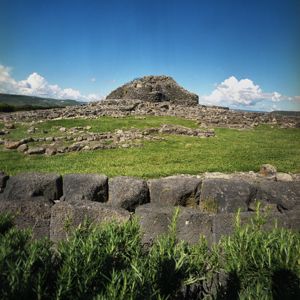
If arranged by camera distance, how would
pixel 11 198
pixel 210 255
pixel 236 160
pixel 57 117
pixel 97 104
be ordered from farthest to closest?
pixel 97 104, pixel 57 117, pixel 236 160, pixel 11 198, pixel 210 255

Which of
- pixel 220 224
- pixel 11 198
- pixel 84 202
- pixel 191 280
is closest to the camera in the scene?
pixel 191 280

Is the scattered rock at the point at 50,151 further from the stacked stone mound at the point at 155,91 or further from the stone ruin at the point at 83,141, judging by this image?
the stacked stone mound at the point at 155,91

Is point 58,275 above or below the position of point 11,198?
above

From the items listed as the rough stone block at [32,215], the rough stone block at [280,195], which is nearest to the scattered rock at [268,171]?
the rough stone block at [280,195]

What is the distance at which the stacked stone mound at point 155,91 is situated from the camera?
151ft

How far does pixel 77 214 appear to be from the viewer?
498 centimetres

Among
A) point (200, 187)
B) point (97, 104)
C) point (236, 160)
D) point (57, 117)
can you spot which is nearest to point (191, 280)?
point (200, 187)

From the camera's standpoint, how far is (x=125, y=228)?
352 centimetres

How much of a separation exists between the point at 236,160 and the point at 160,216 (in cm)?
800

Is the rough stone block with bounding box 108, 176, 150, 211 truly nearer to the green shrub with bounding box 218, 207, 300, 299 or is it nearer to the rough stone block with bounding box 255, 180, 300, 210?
the rough stone block with bounding box 255, 180, 300, 210

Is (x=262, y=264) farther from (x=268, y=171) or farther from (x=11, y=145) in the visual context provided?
(x=11, y=145)

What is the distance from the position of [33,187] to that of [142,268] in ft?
13.5

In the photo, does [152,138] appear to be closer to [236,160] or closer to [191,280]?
[236,160]

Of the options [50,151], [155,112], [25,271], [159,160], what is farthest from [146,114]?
[25,271]
